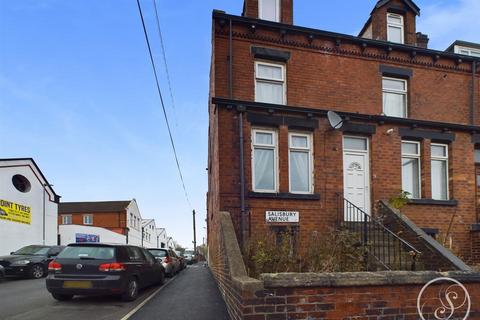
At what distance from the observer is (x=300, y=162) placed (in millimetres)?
12242

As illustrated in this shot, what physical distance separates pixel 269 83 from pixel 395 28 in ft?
17.0

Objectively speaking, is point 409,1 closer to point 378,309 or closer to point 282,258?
point 282,258

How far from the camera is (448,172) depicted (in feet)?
43.8

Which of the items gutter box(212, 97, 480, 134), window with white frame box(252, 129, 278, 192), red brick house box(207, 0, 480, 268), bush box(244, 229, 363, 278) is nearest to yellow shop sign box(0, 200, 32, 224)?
red brick house box(207, 0, 480, 268)

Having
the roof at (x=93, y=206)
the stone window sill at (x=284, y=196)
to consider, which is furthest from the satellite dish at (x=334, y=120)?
the roof at (x=93, y=206)

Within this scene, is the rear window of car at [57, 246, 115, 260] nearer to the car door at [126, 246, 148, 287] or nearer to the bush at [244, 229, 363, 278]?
the car door at [126, 246, 148, 287]

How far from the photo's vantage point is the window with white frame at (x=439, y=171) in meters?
13.4

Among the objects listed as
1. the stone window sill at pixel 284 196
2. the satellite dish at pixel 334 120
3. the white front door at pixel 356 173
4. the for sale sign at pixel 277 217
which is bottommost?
the for sale sign at pixel 277 217

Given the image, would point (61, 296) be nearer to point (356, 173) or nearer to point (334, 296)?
point (334, 296)

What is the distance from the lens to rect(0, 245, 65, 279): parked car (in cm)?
1632

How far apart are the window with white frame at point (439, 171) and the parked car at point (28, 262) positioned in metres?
14.8

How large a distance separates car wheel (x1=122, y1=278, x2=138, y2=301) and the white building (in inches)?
605

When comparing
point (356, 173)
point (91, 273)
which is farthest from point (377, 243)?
point (91, 273)

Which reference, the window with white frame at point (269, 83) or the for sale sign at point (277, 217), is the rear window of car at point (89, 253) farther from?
the window with white frame at point (269, 83)
